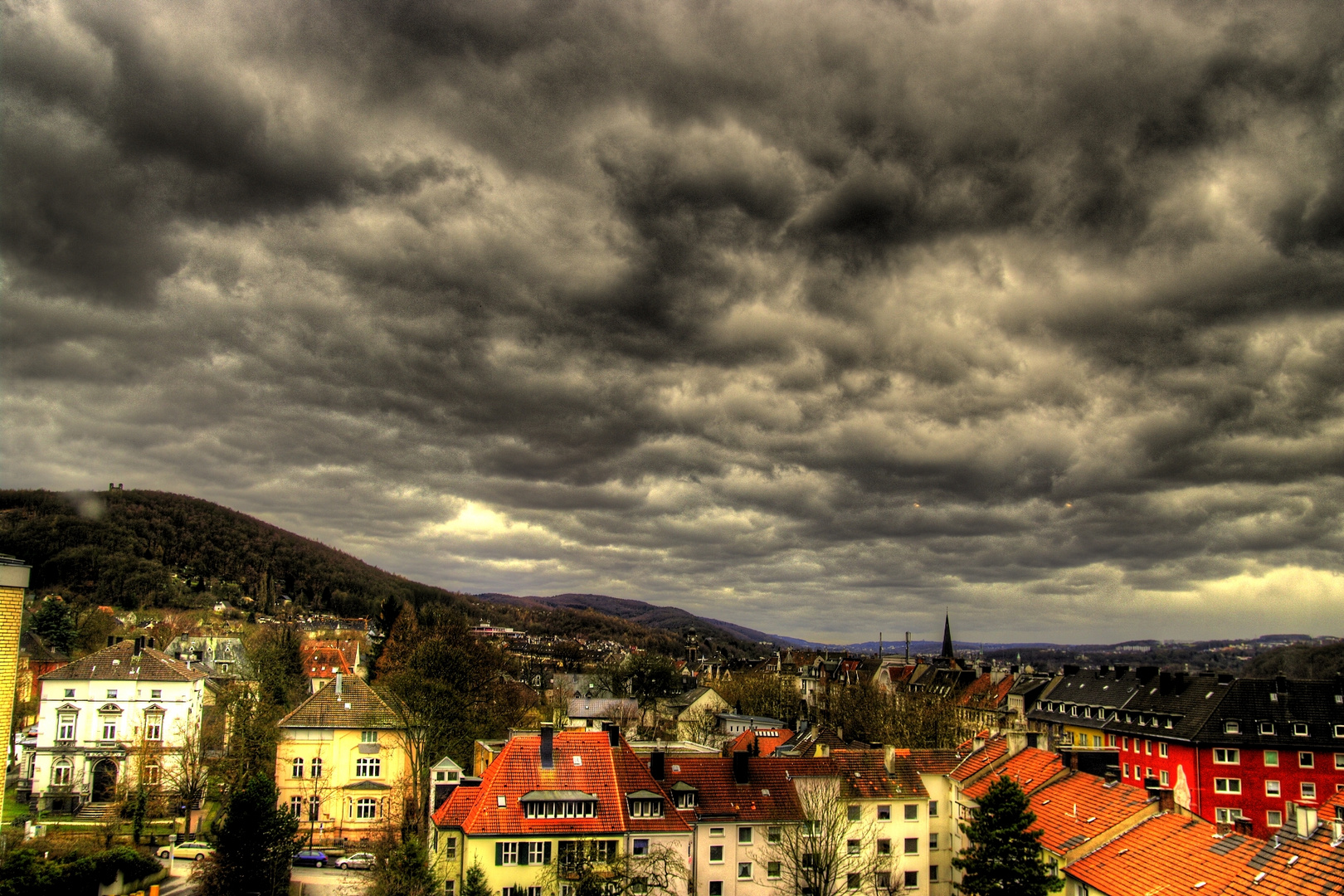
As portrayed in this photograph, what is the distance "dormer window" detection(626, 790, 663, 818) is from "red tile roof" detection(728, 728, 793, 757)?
22.4 metres

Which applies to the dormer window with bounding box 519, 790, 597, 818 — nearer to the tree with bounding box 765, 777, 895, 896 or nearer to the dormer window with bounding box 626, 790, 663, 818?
the dormer window with bounding box 626, 790, 663, 818

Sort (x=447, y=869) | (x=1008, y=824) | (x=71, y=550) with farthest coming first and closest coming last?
(x=71, y=550)
(x=447, y=869)
(x=1008, y=824)

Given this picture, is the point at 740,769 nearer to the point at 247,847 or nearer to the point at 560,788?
the point at 560,788

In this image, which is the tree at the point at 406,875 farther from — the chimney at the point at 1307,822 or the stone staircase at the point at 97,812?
the chimney at the point at 1307,822

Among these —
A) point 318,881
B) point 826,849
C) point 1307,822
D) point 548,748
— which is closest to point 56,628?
point 318,881

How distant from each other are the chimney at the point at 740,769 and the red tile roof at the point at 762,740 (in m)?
18.2

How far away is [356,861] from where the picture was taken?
55.9 meters

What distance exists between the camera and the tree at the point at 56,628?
11312 centimetres

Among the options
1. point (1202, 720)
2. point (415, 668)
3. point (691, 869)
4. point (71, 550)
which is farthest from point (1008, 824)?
point (71, 550)

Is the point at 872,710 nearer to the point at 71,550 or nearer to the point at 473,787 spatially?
the point at 473,787

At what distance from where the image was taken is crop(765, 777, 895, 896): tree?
153ft

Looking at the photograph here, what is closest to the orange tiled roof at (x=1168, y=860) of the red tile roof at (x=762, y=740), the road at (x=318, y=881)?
the red tile roof at (x=762, y=740)

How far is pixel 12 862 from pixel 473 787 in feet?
67.1

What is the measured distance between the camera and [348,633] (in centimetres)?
17225
